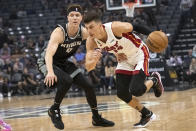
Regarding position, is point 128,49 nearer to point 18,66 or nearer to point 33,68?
point 18,66

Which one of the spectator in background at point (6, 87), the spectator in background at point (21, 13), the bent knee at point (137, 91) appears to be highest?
the bent knee at point (137, 91)

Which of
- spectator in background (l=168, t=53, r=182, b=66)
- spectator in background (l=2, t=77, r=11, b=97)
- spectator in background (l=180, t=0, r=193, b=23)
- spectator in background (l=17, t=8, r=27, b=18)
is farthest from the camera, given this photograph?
spectator in background (l=17, t=8, r=27, b=18)

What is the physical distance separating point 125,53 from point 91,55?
1.61 ft

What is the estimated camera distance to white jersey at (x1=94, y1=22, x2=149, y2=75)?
545cm

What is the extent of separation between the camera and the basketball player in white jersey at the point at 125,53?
17.5 ft

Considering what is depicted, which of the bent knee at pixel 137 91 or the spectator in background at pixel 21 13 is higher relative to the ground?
the bent knee at pixel 137 91

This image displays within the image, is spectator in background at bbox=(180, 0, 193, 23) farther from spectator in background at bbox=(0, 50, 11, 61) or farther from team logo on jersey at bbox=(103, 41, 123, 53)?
team logo on jersey at bbox=(103, 41, 123, 53)

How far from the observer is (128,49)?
5.58m

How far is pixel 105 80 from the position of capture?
48.4ft

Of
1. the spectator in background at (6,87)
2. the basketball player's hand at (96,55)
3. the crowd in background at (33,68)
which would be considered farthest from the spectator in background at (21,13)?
the basketball player's hand at (96,55)

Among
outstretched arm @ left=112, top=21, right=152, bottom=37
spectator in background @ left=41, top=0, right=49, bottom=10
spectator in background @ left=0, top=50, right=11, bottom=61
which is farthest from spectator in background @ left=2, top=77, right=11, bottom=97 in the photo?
outstretched arm @ left=112, top=21, right=152, bottom=37

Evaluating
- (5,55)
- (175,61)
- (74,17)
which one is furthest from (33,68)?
(74,17)

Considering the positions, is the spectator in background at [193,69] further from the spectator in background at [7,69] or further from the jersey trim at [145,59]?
the jersey trim at [145,59]

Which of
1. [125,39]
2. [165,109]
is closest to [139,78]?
[125,39]
